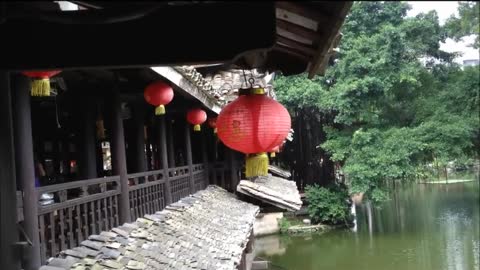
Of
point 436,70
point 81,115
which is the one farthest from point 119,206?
point 436,70

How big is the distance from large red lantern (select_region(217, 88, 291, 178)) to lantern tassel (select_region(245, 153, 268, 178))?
359 millimetres

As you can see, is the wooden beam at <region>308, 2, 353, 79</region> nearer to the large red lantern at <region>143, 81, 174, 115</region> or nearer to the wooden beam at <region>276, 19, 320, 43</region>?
the wooden beam at <region>276, 19, 320, 43</region>

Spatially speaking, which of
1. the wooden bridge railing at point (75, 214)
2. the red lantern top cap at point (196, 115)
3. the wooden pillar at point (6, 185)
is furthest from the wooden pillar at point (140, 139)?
the wooden pillar at point (6, 185)

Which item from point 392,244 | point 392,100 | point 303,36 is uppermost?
point 392,100

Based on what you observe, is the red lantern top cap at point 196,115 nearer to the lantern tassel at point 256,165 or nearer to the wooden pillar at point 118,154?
the wooden pillar at point 118,154

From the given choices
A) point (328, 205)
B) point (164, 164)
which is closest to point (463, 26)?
point (328, 205)

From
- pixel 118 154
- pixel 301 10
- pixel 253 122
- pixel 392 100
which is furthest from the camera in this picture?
pixel 392 100

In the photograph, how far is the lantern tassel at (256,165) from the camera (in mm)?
4609

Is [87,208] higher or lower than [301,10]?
lower

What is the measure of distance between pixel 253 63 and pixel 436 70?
18217 mm

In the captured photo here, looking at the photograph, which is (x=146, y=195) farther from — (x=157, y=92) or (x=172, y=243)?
(x=157, y=92)

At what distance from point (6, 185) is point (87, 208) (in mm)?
1597

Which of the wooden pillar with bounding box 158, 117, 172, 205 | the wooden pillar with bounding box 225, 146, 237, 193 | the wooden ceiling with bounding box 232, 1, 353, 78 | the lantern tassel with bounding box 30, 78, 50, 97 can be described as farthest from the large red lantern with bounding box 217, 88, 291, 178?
the wooden pillar with bounding box 225, 146, 237, 193

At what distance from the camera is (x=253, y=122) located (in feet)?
12.9
